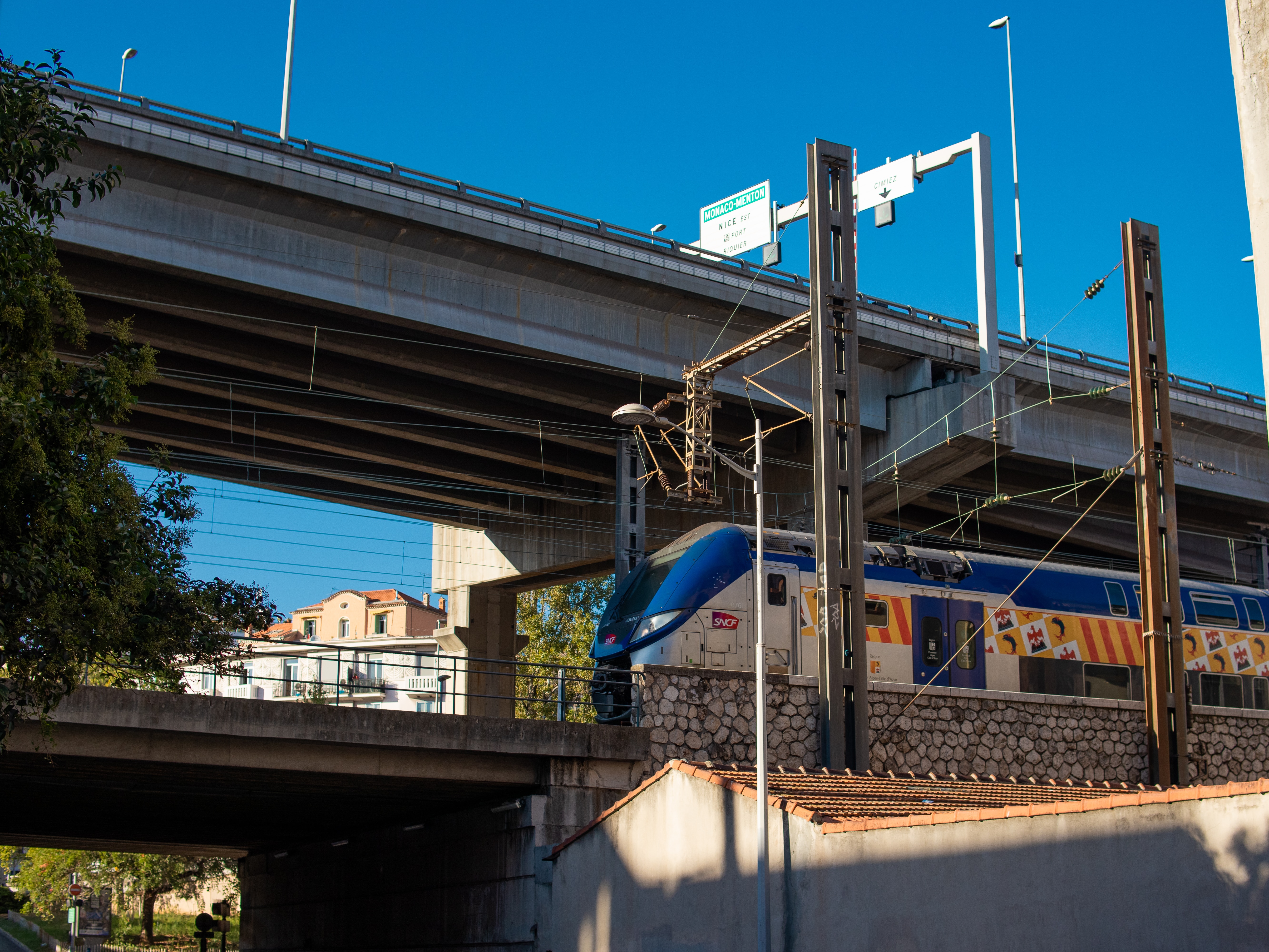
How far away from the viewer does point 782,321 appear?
112 feet

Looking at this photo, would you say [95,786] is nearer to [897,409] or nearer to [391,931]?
[391,931]

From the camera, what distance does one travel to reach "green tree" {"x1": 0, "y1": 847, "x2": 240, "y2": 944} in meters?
54.7

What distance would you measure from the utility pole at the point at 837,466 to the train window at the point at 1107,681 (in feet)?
24.3

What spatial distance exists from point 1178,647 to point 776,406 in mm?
12143

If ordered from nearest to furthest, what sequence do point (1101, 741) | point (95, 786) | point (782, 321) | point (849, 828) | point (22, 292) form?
point (22, 292) → point (849, 828) → point (95, 786) → point (1101, 741) → point (782, 321)

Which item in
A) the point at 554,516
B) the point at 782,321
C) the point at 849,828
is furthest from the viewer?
the point at 554,516

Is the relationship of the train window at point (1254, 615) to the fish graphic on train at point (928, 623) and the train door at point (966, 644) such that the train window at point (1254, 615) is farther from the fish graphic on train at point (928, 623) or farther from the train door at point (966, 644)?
the train door at point (966, 644)

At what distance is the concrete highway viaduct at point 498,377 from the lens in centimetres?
2767

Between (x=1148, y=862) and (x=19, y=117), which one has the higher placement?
(x=19, y=117)

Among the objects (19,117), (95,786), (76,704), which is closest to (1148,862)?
(19,117)

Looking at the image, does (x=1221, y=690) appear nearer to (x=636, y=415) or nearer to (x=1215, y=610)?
(x=1215, y=610)

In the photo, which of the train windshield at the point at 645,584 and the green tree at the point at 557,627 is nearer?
the train windshield at the point at 645,584

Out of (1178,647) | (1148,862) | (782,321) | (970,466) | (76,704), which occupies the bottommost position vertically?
(1148,862)

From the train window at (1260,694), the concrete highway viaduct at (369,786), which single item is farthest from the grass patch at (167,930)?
the train window at (1260,694)
